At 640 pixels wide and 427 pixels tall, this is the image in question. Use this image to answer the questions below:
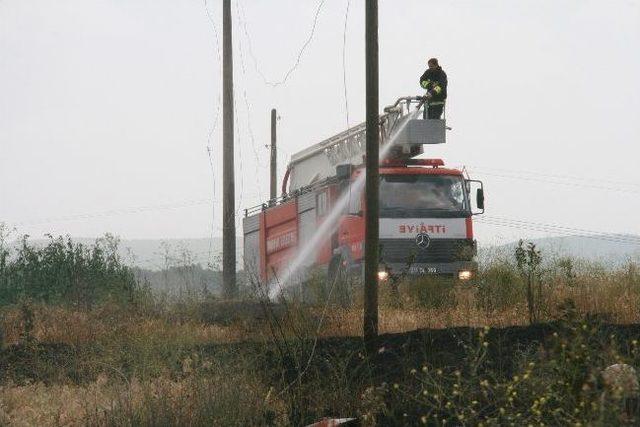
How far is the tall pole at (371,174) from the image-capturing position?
46.0ft

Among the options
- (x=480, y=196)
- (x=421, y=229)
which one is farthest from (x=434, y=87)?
(x=421, y=229)

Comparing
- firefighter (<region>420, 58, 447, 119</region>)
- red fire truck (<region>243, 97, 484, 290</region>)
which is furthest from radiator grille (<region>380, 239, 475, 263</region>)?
firefighter (<region>420, 58, 447, 119</region>)

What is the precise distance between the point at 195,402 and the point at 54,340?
8.15 m

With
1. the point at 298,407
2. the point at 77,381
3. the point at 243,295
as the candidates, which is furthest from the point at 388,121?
the point at 298,407

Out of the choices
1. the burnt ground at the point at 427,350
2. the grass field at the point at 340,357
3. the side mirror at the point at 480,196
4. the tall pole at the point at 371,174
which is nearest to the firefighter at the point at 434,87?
the side mirror at the point at 480,196

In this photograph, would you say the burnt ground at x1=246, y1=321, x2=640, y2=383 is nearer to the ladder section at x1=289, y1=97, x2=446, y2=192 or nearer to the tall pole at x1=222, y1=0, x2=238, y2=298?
the ladder section at x1=289, y1=97, x2=446, y2=192

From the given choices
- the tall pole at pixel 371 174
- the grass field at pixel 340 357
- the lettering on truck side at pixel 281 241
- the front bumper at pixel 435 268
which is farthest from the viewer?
the lettering on truck side at pixel 281 241

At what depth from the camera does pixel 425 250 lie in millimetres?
21234

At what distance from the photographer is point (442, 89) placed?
21.7m

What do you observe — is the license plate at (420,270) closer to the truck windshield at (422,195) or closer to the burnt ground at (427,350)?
the truck windshield at (422,195)

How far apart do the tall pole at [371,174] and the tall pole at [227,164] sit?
42.8 ft

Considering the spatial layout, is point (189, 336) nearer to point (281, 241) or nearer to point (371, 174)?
point (371, 174)

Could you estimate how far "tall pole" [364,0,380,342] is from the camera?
46.0 feet

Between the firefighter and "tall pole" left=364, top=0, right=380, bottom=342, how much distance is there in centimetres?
711
